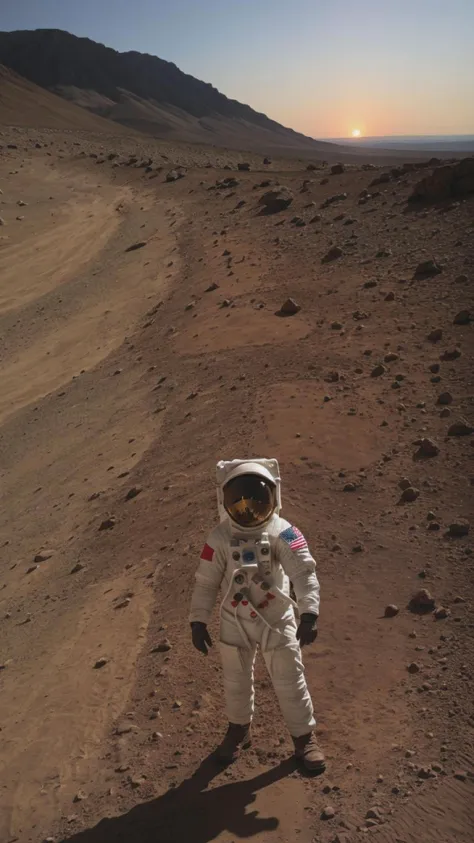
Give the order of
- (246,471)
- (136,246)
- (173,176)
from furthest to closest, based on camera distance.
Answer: (173,176), (136,246), (246,471)

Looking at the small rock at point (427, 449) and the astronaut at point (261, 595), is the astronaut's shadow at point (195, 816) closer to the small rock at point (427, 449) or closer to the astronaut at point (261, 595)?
the astronaut at point (261, 595)

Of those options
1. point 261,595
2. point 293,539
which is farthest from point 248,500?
point 261,595

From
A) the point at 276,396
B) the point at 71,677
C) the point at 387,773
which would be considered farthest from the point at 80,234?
the point at 387,773

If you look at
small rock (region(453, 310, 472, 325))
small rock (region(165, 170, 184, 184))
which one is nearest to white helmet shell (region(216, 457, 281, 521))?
small rock (region(453, 310, 472, 325))

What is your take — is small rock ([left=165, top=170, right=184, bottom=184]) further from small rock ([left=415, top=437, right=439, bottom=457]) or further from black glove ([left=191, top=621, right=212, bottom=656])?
black glove ([left=191, top=621, right=212, bottom=656])

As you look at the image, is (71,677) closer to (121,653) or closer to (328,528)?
(121,653)

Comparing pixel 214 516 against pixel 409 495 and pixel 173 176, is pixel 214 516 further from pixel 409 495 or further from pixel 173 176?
pixel 173 176

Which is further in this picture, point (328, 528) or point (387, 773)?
point (328, 528)
